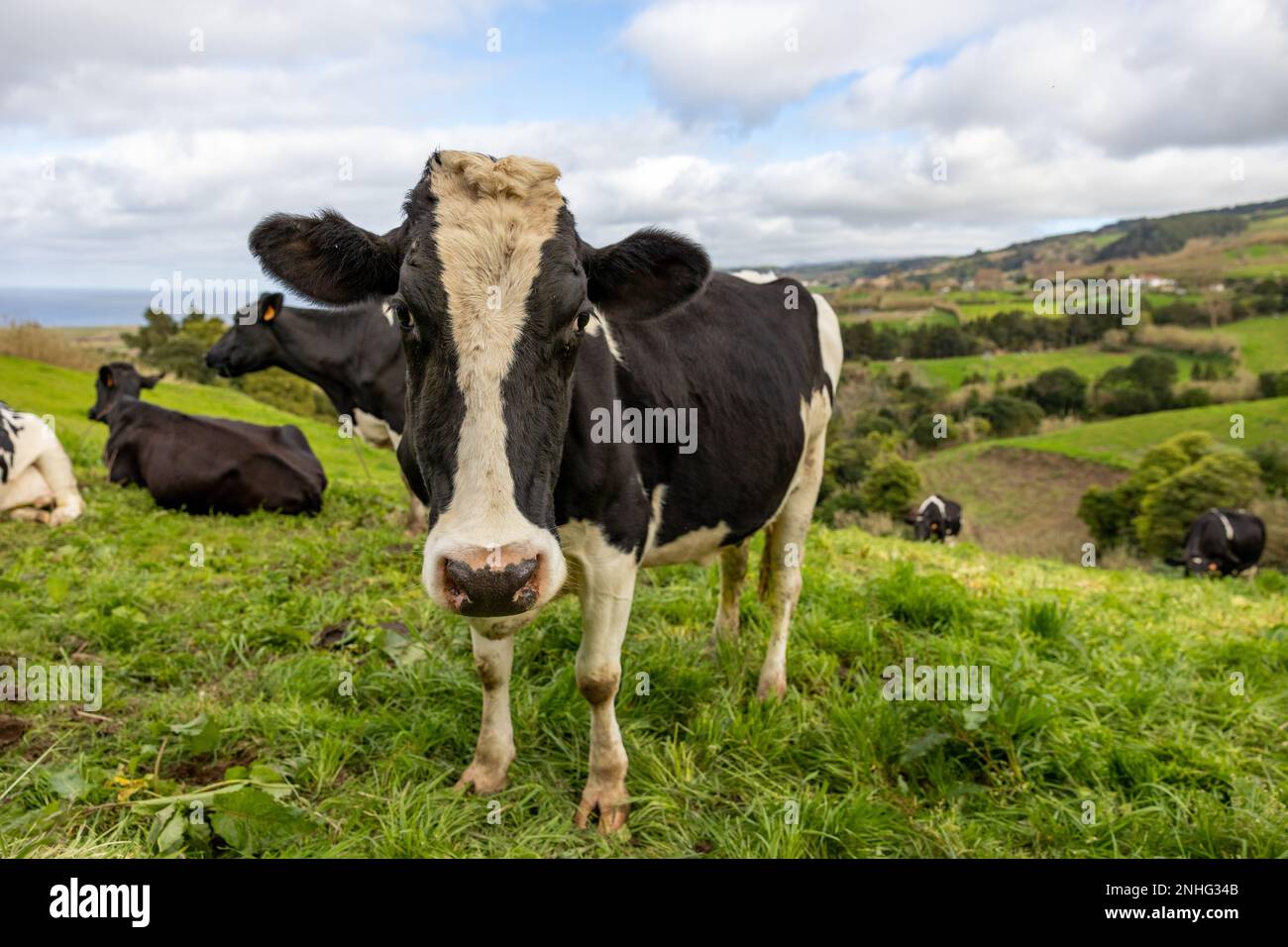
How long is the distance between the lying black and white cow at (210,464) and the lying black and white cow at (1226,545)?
73.3ft

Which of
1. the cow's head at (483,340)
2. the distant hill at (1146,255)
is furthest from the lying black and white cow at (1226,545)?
the distant hill at (1146,255)

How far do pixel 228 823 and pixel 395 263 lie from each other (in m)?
2.27

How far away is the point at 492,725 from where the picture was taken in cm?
391

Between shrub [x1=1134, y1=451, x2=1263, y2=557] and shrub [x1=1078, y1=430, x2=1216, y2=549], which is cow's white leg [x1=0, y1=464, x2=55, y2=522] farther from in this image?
shrub [x1=1078, y1=430, x2=1216, y2=549]

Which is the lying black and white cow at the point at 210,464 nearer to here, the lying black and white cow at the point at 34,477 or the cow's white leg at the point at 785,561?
the lying black and white cow at the point at 34,477

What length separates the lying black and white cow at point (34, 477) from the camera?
27.8 feet

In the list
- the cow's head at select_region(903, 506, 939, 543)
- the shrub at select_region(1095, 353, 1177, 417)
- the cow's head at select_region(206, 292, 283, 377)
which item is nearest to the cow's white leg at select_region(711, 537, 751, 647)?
the cow's head at select_region(206, 292, 283, 377)

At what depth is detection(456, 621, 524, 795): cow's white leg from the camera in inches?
152

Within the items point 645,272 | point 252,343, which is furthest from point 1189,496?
point 645,272

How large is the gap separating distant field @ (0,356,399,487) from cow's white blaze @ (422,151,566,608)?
11096 mm

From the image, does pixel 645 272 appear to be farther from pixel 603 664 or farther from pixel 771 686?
pixel 771 686

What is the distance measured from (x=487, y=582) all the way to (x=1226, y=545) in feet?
83.2

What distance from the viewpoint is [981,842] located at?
3514 millimetres

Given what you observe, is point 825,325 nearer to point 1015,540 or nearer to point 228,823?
point 228,823
